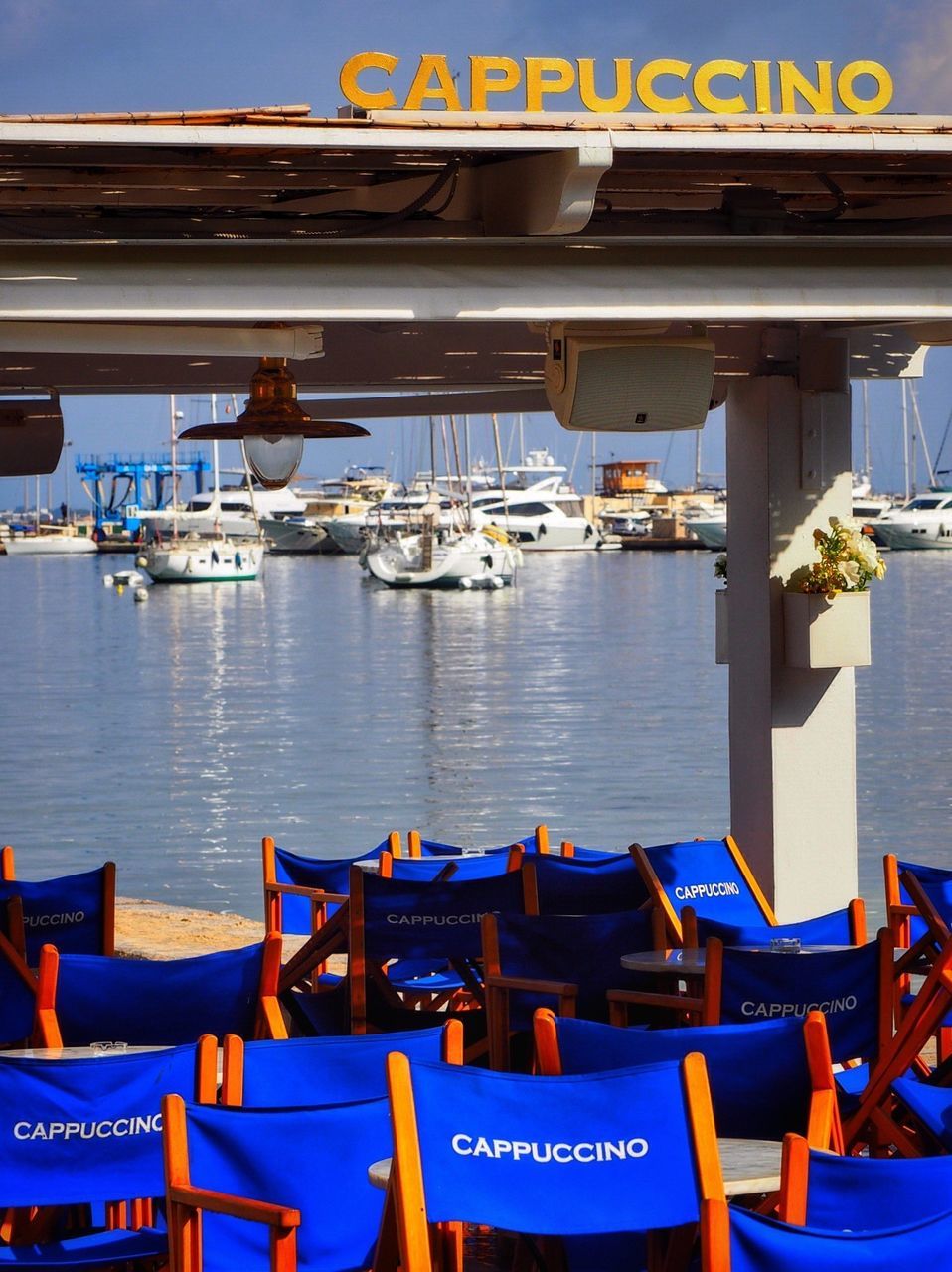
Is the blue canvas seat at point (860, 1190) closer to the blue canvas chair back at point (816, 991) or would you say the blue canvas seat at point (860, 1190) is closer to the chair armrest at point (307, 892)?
the blue canvas chair back at point (816, 991)

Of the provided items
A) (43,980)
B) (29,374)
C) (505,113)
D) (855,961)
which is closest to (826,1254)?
(855,961)

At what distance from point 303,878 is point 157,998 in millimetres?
2338

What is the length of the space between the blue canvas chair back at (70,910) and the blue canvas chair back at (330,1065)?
80.1 inches

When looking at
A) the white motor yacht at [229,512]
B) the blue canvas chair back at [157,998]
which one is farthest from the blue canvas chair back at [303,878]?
the white motor yacht at [229,512]

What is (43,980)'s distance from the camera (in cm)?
349

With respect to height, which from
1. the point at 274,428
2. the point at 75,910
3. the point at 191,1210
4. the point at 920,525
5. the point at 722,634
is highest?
the point at 274,428

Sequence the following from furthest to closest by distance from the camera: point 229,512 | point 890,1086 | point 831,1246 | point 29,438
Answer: point 229,512 → point 29,438 → point 890,1086 → point 831,1246

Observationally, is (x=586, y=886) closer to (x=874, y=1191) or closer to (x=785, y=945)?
(x=785, y=945)

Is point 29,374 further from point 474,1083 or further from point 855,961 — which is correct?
point 474,1083

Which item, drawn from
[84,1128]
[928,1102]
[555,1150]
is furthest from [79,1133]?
[928,1102]

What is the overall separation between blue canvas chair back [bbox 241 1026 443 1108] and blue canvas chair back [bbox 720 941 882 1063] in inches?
32.6

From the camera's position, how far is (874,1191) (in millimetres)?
2396

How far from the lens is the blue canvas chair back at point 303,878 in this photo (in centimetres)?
577

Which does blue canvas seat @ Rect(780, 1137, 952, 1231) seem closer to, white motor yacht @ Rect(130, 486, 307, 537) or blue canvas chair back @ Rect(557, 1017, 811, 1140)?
blue canvas chair back @ Rect(557, 1017, 811, 1140)
